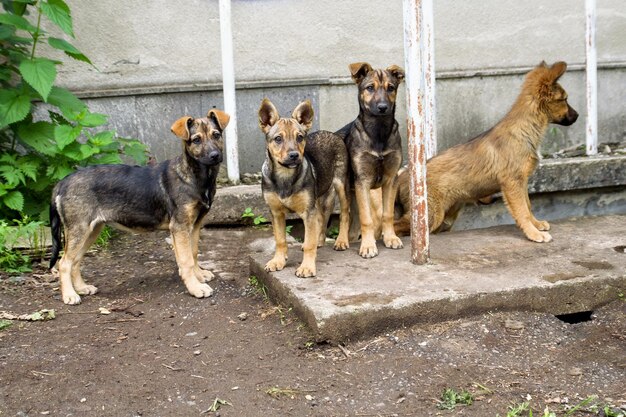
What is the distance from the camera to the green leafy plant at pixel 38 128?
6.89 meters

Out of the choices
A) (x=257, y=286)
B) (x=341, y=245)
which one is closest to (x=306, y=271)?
(x=257, y=286)

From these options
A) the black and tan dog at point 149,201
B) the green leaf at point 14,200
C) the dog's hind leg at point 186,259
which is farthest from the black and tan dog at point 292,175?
the green leaf at point 14,200

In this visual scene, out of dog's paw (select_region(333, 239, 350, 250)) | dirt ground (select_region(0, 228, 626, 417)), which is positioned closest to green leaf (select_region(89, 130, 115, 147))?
dirt ground (select_region(0, 228, 626, 417))

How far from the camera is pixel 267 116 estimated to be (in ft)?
18.7

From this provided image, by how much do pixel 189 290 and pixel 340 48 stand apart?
4477 millimetres

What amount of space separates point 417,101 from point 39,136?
3.97m

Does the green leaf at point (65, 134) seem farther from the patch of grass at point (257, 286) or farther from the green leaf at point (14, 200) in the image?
the patch of grass at point (257, 286)

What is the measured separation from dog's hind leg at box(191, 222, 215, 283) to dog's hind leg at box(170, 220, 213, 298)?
155 mm

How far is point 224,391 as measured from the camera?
4285 mm

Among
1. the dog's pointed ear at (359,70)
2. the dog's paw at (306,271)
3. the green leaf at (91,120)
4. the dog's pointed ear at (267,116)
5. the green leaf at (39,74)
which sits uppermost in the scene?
the green leaf at (39,74)

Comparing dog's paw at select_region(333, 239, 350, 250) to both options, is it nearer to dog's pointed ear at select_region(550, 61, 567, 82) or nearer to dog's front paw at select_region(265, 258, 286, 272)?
dog's front paw at select_region(265, 258, 286, 272)

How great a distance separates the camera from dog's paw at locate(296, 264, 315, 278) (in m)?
5.57

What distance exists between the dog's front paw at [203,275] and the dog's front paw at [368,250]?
1.35m

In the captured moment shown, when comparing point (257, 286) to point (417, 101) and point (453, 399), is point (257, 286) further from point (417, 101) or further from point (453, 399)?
point (453, 399)
